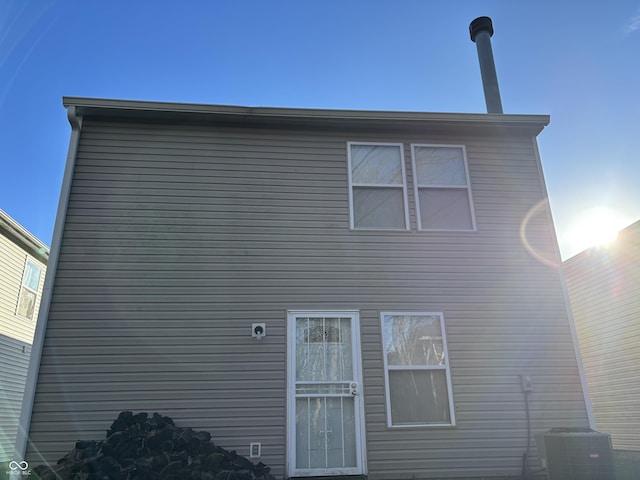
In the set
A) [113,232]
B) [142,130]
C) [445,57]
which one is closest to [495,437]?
[113,232]

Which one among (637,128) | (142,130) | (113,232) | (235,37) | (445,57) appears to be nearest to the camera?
(113,232)

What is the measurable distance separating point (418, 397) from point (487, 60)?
6.42 m

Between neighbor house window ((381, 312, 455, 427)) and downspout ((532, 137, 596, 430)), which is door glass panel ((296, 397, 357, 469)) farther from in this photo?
downspout ((532, 137, 596, 430))

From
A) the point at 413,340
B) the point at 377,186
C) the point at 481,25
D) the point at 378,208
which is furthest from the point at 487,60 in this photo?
the point at 413,340

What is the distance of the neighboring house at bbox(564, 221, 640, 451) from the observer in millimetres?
8352

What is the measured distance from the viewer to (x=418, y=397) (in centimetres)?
507

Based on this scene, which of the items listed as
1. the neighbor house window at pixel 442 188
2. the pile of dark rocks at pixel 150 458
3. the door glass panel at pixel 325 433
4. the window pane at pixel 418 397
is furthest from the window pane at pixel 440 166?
the pile of dark rocks at pixel 150 458

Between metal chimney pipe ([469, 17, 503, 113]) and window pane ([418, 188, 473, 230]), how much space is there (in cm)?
243

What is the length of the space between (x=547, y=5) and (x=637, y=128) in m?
2.58

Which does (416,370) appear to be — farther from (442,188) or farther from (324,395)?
(442,188)

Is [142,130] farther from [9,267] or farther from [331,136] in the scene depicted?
[9,267]

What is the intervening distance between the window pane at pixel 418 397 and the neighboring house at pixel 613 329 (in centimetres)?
555

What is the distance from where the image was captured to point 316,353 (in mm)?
5109

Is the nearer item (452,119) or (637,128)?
(452,119)
